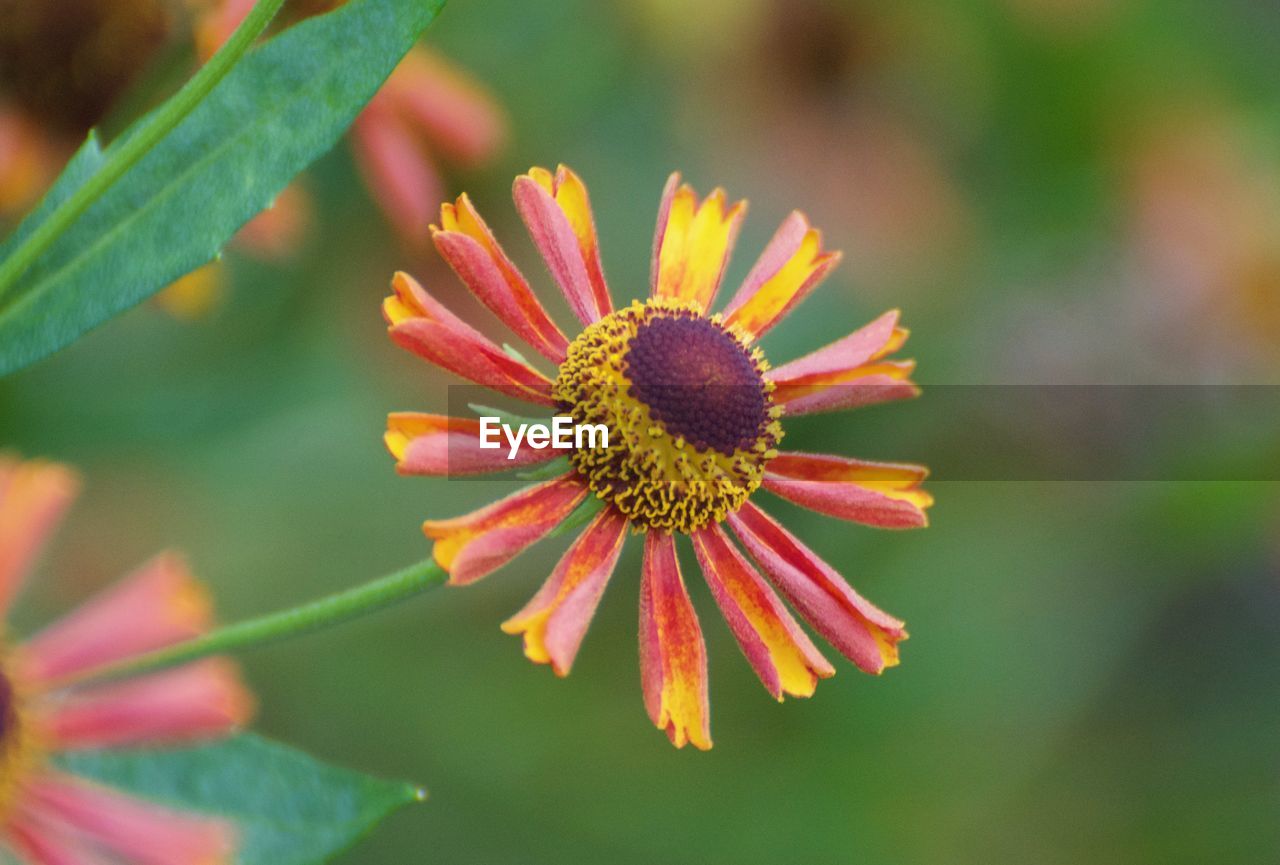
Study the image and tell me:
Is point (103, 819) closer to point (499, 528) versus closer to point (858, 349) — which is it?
point (499, 528)

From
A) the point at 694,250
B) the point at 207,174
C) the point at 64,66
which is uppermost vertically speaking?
the point at 64,66

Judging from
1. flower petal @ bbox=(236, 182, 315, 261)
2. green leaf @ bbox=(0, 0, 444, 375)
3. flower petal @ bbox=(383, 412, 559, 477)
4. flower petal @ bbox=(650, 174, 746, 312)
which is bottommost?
flower petal @ bbox=(383, 412, 559, 477)

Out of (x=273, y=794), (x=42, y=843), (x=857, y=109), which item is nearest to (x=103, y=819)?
(x=42, y=843)

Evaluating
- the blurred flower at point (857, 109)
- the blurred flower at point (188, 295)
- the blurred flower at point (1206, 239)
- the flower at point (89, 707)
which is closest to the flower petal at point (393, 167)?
the blurred flower at point (188, 295)

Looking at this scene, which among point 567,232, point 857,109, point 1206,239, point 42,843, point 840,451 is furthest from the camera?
point 857,109

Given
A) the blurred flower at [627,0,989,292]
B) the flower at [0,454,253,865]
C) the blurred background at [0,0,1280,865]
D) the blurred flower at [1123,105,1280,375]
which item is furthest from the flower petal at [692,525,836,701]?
the blurred flower at [1123,105,1280,375]

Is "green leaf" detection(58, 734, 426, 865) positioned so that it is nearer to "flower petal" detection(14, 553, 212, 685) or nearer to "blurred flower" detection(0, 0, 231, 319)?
"flower petal" detection(14, 553, 212, 685)

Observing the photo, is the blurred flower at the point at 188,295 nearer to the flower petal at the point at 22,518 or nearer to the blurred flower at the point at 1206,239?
the flower petal at the point at 22,518

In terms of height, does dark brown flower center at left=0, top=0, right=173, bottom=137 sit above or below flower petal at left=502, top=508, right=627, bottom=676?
above

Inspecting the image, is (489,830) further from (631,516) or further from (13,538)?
(631,516)
